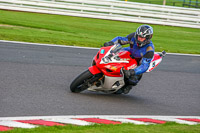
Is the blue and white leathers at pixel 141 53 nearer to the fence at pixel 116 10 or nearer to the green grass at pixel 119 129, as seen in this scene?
the green grass at pixel 119 129

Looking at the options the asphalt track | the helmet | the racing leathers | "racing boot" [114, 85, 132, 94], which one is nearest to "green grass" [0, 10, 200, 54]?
the asphalt track

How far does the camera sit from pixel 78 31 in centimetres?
1767

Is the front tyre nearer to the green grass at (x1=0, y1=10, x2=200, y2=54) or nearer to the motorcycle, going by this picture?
the motorcycle

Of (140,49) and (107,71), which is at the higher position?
(140,49)

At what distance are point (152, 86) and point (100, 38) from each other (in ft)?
23.1

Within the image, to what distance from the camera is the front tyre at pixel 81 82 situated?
7609mm

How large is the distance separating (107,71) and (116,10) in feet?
49.0

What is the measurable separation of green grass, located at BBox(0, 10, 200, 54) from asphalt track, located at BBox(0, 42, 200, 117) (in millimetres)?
1863

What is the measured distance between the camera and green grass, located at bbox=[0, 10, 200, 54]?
14929mm

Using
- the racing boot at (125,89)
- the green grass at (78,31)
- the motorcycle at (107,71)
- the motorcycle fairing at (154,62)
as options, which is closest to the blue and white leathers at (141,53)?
the motorcycle at (107,71)

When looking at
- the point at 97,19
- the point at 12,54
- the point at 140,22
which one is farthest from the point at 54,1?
the point at 12,54

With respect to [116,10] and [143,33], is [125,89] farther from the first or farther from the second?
[116,10]

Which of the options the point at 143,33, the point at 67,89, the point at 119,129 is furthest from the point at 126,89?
the point at 119,129

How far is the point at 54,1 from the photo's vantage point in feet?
70.7
